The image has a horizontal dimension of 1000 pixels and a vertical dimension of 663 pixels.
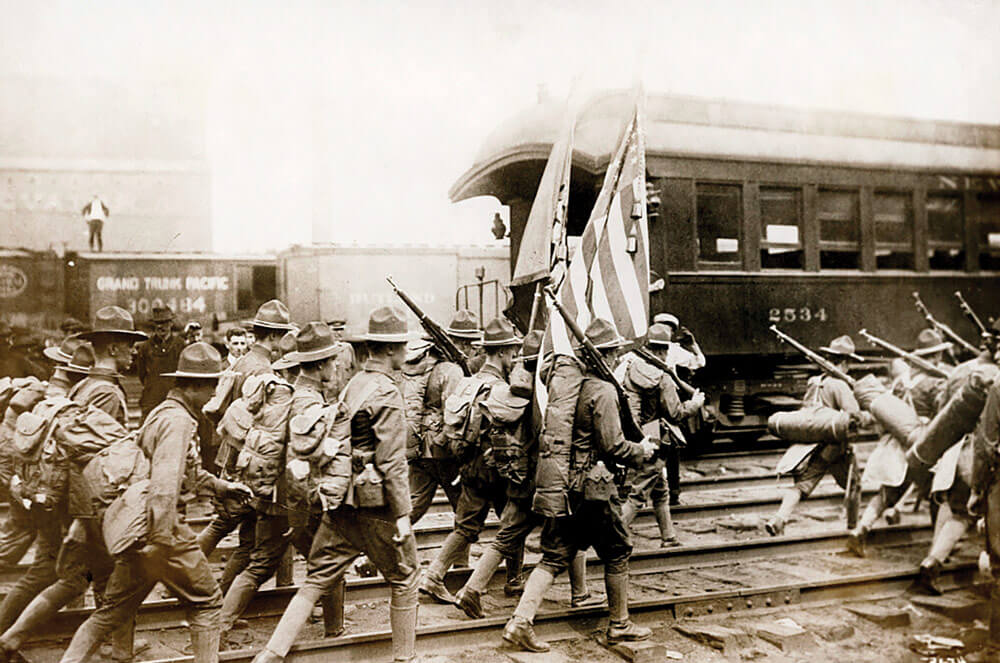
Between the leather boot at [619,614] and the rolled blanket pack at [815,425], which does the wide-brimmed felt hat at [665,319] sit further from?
the leather boot at [619,614]

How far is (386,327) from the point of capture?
417 cm

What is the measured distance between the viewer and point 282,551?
444cm

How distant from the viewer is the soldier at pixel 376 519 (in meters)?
3.93

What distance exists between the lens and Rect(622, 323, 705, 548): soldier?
6.24 m

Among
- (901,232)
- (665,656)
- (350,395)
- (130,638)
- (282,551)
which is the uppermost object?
(901,232)

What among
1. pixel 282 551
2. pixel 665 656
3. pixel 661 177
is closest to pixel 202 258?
pixel 661 177

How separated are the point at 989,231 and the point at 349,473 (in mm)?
8393

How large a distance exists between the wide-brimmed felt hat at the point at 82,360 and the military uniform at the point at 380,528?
1655 millimetres

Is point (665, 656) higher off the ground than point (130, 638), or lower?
lower

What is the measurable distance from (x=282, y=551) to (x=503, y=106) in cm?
448

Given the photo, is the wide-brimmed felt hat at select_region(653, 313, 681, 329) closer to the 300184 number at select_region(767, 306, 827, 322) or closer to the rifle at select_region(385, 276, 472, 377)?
the 300184 number at select_region(767, 306, 827, 322)

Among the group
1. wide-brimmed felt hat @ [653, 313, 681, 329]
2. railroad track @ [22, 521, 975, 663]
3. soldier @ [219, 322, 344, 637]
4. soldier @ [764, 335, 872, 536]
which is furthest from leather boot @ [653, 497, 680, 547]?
soldier @ [219, 322, 344, 637]

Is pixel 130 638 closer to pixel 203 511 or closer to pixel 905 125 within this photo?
pixel 203 511

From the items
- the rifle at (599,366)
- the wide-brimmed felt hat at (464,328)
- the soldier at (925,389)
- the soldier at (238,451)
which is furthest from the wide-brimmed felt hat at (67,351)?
the soldier at (925,389)
